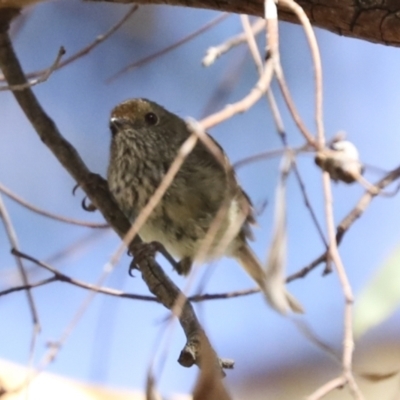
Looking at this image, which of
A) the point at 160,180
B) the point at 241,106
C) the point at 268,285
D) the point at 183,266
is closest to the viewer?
the point at 241,106

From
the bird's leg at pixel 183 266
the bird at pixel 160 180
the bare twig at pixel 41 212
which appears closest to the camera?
the bare twig at pixel 41 212

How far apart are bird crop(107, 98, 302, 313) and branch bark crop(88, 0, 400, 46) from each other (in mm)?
404

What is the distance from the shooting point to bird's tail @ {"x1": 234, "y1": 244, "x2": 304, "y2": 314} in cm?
64

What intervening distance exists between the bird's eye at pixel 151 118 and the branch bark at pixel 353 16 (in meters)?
0.62

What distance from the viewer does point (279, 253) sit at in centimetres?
61

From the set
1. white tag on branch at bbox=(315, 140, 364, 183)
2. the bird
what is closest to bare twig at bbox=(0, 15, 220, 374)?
the bird

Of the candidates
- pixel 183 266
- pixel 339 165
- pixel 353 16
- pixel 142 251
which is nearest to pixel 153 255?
pixel 142 251

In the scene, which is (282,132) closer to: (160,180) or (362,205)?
(362,205)

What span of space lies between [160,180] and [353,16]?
0.57m

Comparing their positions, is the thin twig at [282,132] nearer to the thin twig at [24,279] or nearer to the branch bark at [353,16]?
the branch bark at [353,16]

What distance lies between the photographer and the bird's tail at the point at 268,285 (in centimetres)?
64

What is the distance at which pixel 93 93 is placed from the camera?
7.55ft

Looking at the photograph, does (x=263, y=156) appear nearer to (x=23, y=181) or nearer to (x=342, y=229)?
Answer: (x=342, y=229)

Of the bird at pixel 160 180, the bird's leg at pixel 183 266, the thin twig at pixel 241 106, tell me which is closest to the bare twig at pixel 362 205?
the thin twig at pixel 241 106
